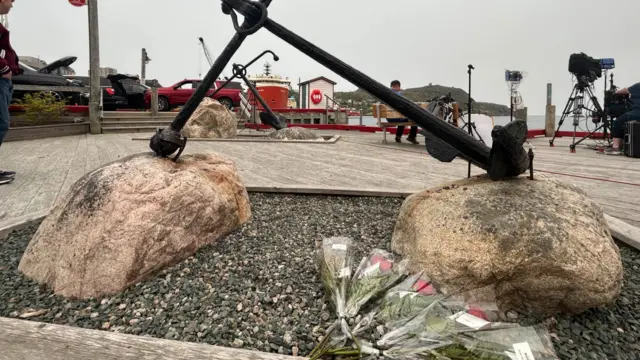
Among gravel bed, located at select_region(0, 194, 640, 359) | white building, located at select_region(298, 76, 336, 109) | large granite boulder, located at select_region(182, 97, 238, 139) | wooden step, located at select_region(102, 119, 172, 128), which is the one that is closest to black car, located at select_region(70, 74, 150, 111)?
wooden step, located at select_region(102, 119, 172, 128)

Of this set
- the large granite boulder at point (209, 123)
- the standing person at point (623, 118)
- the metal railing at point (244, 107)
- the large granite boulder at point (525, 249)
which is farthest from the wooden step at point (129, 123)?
the standing person at point (623, 118)

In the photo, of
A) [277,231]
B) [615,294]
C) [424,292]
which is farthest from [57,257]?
[615,294]

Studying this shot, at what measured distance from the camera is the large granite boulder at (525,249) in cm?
132

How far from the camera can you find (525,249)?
1355 mm

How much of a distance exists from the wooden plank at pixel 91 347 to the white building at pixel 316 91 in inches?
951

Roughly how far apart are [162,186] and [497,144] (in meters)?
1.44

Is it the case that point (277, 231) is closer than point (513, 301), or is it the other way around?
point (513, 301)

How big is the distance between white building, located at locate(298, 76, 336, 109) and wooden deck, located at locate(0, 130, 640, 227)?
1910cm

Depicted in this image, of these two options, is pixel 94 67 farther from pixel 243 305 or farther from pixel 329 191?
pixel 243 305

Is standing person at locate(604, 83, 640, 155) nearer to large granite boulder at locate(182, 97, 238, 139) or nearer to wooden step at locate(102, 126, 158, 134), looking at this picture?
large granite boulder at locate(182, 97, 238, 139)

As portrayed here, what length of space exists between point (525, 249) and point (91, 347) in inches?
54.8

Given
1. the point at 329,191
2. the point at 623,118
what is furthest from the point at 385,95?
the point at 623,118

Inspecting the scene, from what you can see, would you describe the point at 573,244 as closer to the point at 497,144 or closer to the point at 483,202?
the point at 483,202

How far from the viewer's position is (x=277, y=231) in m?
2.16
